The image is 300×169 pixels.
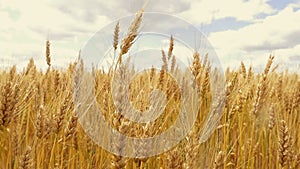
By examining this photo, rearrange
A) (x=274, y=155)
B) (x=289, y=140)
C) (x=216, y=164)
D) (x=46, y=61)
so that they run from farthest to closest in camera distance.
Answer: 1. (x=46, y=61)
2. (x=274, y=155)
3. (x=289, y=140)
4. (x=216, y=164)

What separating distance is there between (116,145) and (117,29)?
3.05 ft

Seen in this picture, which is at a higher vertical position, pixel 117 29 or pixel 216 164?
pixel 117 29

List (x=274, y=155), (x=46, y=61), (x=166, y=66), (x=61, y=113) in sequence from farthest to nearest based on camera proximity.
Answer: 1. (x=46, y=61)
2. (x=166, y=66)
3. (x=274, y=155)
4. (x=61, y=113)

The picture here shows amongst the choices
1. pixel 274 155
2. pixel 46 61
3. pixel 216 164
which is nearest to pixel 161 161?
pixel 216 164

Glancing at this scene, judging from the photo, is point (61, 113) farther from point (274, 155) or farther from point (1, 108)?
point (274, 155)

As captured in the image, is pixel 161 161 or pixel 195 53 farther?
pixel 195 53

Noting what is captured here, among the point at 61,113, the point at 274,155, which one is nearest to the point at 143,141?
the point at 61,113

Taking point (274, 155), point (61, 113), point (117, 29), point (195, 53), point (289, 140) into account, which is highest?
point (117, 29)

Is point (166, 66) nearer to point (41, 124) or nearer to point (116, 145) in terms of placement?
point (41, 124)

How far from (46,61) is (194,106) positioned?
53.1 inches

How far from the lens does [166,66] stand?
95.0 inches

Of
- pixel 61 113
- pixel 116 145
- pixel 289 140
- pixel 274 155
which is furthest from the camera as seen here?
pixel 274 155

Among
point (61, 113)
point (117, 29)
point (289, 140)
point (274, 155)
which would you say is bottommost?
point (274, 155)

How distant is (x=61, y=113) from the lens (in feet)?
4.03
